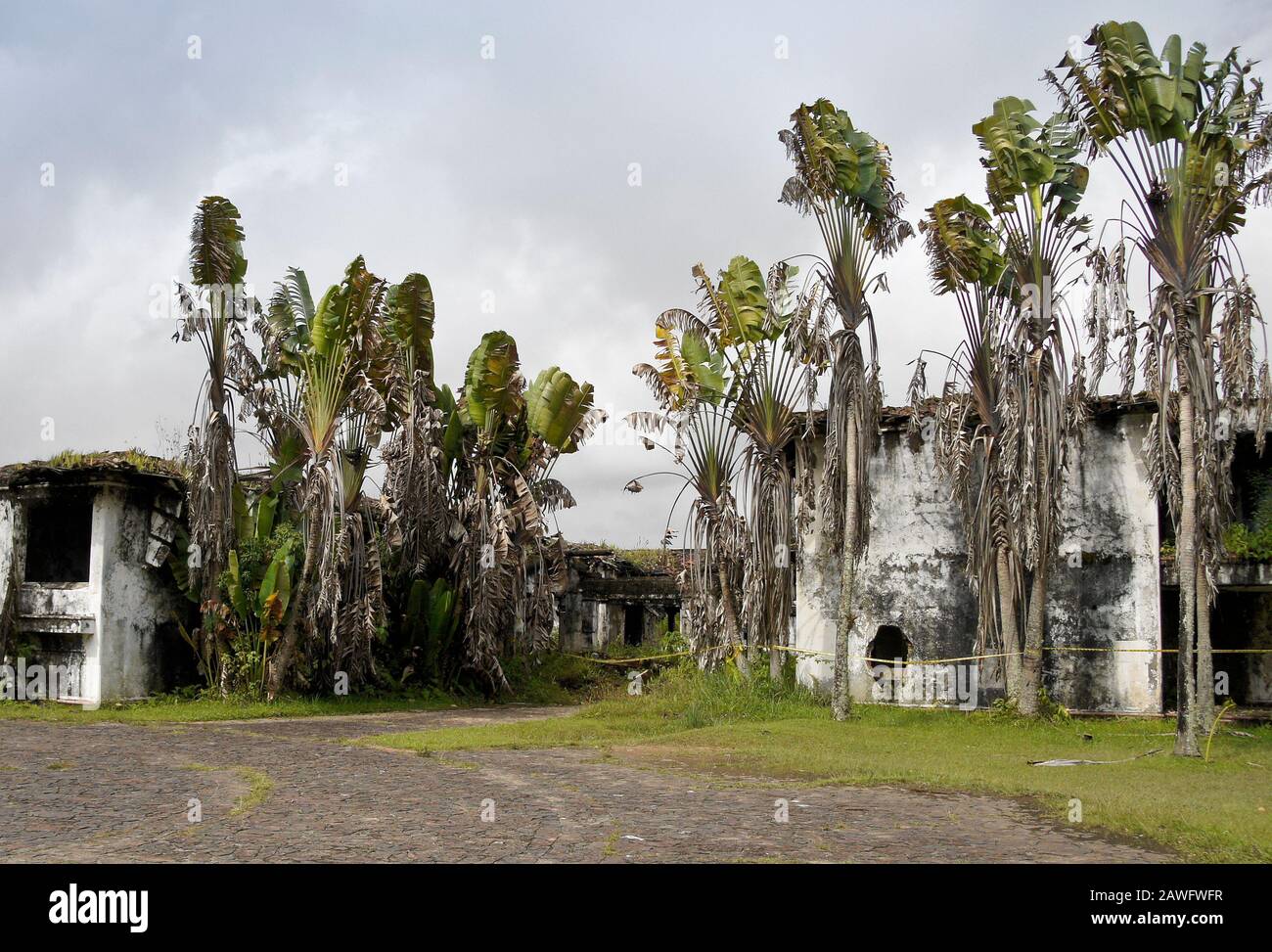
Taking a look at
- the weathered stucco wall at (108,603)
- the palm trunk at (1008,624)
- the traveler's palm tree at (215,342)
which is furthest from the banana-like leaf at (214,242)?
the palm trunk at (1008,624)

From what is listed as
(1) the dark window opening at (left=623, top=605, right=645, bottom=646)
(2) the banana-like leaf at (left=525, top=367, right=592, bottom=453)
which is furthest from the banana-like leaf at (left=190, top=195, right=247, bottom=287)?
(1) the dark window opening at (left=623, top=605, right=645, bottom=646)

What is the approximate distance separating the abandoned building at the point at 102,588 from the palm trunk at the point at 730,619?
9.45m

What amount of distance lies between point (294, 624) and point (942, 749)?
1035 cm

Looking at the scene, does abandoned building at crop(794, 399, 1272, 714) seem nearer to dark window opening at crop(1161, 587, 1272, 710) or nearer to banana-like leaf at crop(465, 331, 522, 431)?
dark window opening at crop(1161, 587, 1272, 710)

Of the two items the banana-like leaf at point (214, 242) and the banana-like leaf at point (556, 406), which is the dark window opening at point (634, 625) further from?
the banana-like leaf at point (214, 242)

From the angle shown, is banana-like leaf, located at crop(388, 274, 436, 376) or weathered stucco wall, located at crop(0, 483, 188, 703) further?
banana-like leaf, located at crop(388, 274, 436, 376)

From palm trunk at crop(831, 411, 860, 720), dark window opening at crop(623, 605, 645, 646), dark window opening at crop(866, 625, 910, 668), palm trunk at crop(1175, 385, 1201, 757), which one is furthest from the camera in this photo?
dark window opening at crop(623, 605, 645, 646)

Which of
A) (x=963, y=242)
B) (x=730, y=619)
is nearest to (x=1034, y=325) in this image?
(x=963, y=242)

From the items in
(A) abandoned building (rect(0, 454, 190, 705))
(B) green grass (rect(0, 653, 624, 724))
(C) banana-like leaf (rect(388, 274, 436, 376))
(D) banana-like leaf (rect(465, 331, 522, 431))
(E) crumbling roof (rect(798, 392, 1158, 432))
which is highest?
(C) banana-like leaf (rect(388, 274, 436, 376))

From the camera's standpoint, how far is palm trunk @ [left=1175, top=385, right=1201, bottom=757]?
1193 cm

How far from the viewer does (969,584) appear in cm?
1670

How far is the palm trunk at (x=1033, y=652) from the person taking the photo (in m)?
15.3

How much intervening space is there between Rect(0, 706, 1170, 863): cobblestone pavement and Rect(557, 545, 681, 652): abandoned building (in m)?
17.4
